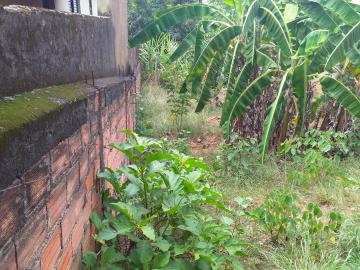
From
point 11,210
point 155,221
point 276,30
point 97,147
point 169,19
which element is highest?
point 169,19

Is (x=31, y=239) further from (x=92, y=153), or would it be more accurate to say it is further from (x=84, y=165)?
(x=92, y=153)

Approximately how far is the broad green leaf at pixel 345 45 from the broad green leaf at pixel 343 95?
299 millimetres

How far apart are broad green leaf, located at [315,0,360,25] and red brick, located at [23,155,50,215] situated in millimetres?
4048

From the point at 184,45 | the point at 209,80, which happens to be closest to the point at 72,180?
the point at 209,80

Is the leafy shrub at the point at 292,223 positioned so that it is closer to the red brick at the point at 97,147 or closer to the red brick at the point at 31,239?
the red brick at the point at 97,147

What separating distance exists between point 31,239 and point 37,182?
16 centimetres

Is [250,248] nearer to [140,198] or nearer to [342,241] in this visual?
[342,241]

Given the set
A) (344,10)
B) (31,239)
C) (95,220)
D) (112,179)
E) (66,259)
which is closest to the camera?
(31,239)

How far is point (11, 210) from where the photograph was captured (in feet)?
2.74

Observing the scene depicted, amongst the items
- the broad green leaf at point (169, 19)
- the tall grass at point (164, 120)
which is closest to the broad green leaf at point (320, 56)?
the broad green leaf at point (169, 19)

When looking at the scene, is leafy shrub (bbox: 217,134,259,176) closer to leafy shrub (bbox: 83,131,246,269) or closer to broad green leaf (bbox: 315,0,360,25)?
broad green leaf (bbox: 315,0,360,25)

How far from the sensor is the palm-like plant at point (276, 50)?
4004 millimetres

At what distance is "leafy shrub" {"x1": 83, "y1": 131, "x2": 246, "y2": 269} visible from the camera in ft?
5.55

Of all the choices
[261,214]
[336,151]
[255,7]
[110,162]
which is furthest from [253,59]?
[110,162]
